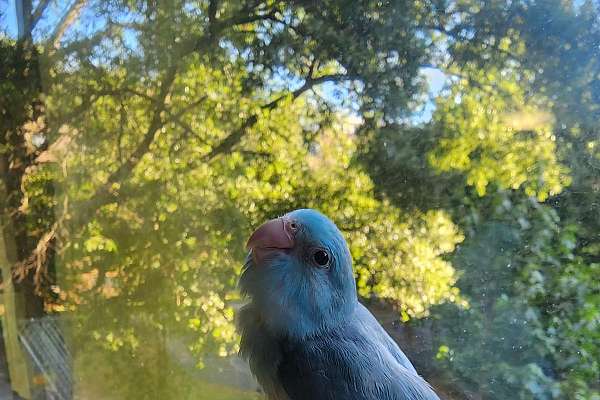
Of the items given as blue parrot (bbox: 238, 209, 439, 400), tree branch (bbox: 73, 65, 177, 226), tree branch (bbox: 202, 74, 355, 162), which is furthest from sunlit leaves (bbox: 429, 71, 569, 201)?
tree branch (bbox: 73, 65, 177, 226)

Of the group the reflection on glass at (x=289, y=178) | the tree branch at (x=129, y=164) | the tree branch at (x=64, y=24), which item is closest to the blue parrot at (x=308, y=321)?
the reflection on glass at (x=289, y=178)

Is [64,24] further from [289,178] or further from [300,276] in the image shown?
[300,276]

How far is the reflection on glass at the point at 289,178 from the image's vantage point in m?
0.79

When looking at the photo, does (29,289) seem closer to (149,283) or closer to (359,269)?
(149,283)

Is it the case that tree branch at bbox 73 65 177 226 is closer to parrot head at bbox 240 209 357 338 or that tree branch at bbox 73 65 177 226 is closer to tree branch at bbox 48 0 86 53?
tree branch at bbox 48 0 86 53

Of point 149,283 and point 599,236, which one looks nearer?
point 599,236

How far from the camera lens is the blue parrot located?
0.56 meters

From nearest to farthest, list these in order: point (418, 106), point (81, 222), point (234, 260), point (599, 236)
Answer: point (599, 236)
point (418, 106)
point (234, 260)
point (81, 222)

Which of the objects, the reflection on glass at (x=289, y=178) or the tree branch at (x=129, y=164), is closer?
the reflection on glass at (x=289, y=178)

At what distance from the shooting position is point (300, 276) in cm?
59

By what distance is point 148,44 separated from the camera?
1042 mm

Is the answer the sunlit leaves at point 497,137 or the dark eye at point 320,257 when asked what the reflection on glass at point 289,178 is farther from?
the dark eye at point 320,257

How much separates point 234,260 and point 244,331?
0.37 meters

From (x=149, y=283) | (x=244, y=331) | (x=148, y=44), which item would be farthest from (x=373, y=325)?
(x=148, y=44)
